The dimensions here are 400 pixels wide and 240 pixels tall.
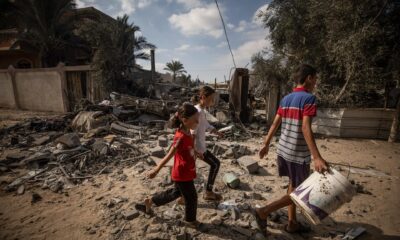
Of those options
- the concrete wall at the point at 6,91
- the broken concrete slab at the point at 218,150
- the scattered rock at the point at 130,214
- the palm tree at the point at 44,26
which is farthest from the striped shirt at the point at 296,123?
the palm tree at the point at 44,26

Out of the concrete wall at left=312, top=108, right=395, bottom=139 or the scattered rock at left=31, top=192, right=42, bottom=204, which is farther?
the concrete wall at left=312, top=108, right=395, bottom=139

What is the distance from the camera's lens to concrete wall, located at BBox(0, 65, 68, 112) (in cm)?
1249

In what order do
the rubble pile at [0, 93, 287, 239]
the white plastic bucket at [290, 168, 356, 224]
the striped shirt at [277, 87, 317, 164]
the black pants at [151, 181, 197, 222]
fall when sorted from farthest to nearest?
the rubble pile at [0, 93, 287, 239] < the black pants at [151, 181, 197, 222] < the striped shirt at [277, 87, 317, 164] < the white plastic bucket at [290, 168, 356, 224]

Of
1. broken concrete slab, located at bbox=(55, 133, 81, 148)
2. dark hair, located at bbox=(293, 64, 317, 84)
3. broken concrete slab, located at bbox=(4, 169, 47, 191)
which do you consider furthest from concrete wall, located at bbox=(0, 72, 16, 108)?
dark hair, located at bbox=(293, 64, 317, 84)

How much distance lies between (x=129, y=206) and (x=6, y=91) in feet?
54.1

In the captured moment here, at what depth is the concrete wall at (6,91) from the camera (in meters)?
14.4

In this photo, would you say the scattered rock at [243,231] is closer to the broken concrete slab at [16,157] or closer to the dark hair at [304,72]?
the dark hair at [304,72]

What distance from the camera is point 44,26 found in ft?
54.3

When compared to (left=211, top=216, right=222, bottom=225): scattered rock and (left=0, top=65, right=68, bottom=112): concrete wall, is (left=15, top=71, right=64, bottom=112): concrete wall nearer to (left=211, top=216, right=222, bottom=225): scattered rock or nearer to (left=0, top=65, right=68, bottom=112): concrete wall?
(left=0, top=65, right=68, bottom=112): concrete wall

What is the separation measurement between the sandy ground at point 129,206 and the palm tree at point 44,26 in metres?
16.1

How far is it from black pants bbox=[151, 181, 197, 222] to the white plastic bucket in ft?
3.70

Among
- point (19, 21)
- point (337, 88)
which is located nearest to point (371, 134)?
point (337, 88)

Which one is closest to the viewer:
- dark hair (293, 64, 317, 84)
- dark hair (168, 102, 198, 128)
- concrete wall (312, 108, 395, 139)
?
dark hair (293, 64, 317, 84)

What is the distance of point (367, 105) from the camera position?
812cm
